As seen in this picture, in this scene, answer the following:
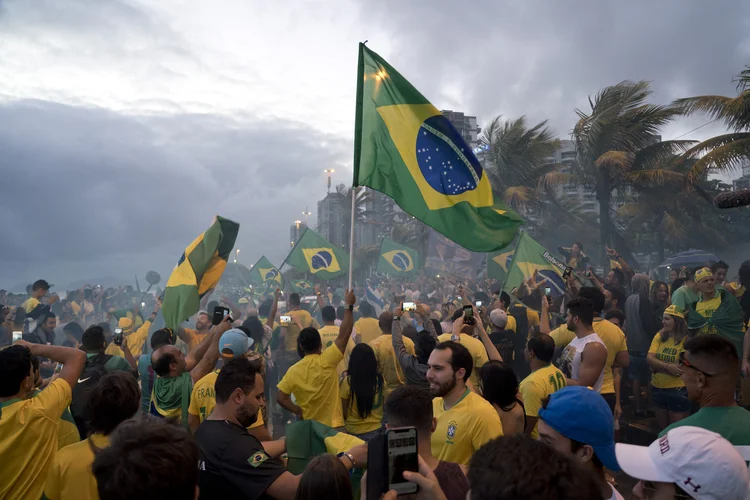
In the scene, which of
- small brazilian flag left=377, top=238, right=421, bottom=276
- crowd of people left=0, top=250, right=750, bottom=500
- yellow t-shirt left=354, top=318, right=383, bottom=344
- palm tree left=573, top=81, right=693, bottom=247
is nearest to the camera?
crowd of people left=0, top=250, right=750, bottom=500

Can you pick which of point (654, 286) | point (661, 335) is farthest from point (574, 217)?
point (661, 335)

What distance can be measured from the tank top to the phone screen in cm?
57

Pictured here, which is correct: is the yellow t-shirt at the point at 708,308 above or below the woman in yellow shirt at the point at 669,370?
above

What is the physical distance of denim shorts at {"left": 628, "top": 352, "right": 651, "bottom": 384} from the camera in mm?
9711

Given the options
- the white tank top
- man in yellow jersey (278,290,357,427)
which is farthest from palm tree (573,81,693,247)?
man in yellow jersey (278,290,357,427)

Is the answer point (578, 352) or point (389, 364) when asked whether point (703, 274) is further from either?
point (389, 364)

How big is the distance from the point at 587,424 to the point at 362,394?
3483 millimetres

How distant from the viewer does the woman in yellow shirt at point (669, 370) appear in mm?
6957

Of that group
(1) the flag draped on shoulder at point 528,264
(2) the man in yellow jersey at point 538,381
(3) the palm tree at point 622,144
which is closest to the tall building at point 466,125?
(3) the palm tree at point 622,144

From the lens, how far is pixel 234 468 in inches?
117

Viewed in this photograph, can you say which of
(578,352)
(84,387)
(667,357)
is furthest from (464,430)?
(667,357)

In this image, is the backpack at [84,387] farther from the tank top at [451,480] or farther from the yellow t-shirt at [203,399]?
the tank top at [451,480]

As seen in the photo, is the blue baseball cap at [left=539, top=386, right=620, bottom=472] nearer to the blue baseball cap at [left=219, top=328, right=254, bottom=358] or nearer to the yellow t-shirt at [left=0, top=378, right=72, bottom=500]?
the yellow t-shirt at [left=0, top=378, right=72, bottom=500]

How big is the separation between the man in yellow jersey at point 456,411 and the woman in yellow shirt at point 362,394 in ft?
4.83
